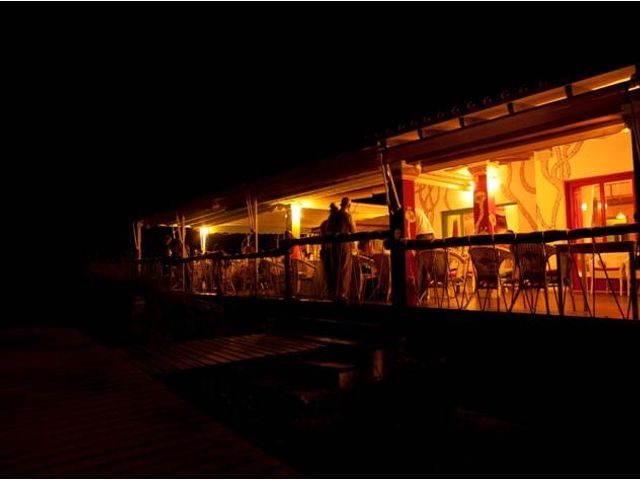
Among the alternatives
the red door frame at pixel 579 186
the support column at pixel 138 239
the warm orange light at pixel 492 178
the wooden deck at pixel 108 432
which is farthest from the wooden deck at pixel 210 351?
the support column at pixel 138 239

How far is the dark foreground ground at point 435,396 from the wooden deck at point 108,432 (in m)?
0.11

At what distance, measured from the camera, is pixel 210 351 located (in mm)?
5699

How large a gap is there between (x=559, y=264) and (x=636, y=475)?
197 cm

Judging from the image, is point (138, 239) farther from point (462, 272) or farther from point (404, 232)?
point (404, 232)

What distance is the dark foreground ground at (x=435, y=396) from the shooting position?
3893mm

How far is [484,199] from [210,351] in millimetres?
5694

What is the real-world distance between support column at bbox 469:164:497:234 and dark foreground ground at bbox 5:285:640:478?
366cm

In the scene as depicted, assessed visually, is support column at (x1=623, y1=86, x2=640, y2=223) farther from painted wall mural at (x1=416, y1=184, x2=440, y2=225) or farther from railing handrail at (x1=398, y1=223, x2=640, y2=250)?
painted wall mural at (x1=416, y1=184, x2=440, y2=225)

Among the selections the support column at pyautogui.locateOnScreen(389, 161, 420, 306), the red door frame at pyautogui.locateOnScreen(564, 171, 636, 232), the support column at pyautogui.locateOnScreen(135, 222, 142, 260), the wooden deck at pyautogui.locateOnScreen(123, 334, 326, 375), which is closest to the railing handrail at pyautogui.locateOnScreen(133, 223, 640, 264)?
the support column at pyautogui.locateOnScreen(389, 161, 420, 306)

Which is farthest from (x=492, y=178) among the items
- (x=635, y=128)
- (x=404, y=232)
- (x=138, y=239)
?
(x=138, y=239)

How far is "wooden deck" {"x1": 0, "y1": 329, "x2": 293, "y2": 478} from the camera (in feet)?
8.73

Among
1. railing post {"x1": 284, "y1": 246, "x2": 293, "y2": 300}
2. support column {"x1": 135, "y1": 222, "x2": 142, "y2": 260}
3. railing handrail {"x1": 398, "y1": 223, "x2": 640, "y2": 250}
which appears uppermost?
support column {"x1": 135, "y1": 222, "x2": 142, "y2": 260}

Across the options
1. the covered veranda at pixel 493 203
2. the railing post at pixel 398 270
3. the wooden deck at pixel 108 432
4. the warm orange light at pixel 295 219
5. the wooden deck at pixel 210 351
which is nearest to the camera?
the wooden deck at pixel 108 432

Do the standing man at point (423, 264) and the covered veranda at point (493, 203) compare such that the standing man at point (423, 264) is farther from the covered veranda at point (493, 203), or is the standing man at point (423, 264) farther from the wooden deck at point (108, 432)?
the wooden deck at point (108, 432)
